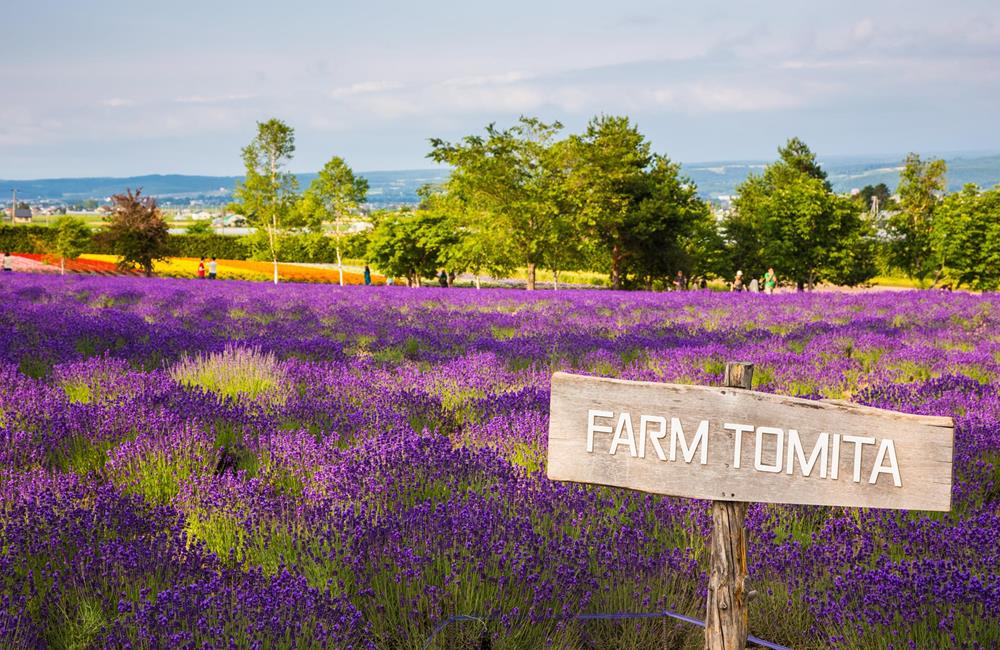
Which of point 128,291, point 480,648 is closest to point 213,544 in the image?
point 480,648

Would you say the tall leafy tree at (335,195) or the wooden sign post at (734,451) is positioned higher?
the tall leafy tree at (335,195)

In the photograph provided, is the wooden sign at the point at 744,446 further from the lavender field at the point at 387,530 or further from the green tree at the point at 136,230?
the green tree at the point at 136,230

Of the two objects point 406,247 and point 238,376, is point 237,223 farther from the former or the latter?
point 238,376

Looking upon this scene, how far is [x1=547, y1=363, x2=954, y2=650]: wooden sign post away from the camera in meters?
1.86

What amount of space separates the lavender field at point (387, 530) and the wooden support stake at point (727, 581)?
378 mm

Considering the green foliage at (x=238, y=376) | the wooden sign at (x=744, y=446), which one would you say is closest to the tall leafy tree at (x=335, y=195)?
the green foliage at (x=238, y=376)

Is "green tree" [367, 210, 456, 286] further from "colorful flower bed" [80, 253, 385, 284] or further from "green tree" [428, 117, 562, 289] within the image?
"green tree" [428, 117, 562, 289]

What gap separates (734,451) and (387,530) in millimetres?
1287

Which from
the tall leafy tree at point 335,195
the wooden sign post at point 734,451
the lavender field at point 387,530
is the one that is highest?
the tall leafy tree at point 335,195

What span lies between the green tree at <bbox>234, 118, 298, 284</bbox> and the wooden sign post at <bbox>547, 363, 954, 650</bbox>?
40.4 meters

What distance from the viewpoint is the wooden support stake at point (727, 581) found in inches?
81.0

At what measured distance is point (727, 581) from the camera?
6.83 feet

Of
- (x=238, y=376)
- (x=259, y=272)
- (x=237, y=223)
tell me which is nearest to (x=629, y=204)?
(x=259, y=272)

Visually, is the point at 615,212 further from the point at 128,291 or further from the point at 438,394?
the point at 438,394
